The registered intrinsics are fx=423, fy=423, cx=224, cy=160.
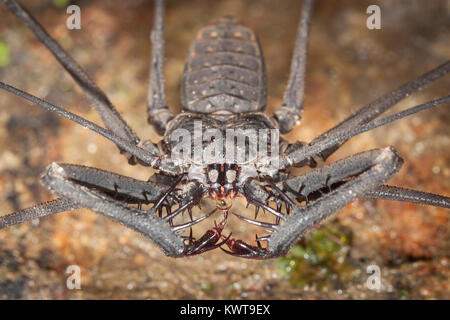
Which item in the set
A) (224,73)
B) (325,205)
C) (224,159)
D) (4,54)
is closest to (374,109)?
(325,205)

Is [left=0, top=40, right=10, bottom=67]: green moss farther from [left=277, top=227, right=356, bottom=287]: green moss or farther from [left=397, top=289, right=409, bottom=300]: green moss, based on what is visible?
[left=397, top=289, right=409, bottom=300]: green moss

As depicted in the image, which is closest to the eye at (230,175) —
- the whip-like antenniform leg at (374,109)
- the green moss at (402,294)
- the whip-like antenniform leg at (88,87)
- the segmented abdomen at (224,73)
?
the whip-like antenniform leg at (374,109)

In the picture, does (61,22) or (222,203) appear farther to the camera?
(61,22)

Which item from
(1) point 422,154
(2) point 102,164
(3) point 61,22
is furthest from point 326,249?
(3) point 61,22

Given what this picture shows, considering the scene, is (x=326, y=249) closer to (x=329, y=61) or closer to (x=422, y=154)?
(x=422, y=154)

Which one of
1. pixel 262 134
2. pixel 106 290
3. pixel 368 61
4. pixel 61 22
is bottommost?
pixel 106 290

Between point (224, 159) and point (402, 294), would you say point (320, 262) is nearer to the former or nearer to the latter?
point (402, 294)
